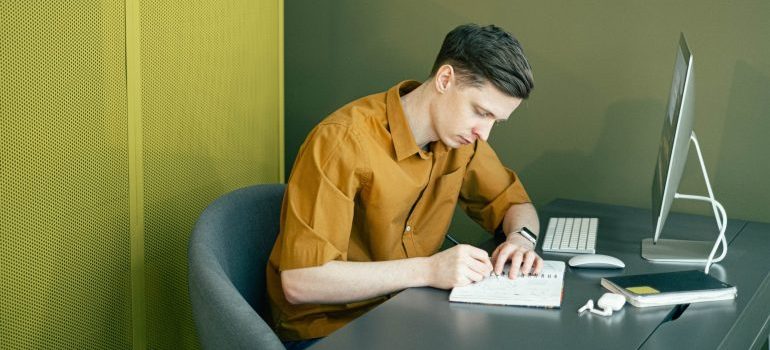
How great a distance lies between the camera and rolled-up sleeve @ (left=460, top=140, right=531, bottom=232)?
221 cm

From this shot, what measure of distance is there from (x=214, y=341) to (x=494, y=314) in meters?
0.49

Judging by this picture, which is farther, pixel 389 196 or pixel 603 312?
pixel 389 196

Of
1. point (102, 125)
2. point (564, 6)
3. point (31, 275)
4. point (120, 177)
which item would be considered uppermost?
point (564, 6)

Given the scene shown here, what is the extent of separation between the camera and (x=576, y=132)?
267 centimetres

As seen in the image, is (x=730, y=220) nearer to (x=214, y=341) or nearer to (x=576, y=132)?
(x=576, y=132)

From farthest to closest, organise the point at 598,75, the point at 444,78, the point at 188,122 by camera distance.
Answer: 1. the point at 598,75
2. the point at 188,122
3. the point at 444,78

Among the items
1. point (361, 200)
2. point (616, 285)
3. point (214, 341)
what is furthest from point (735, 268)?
point (214, 341)

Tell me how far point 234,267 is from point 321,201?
0.79 ft

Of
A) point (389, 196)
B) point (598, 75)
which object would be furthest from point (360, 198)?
point (598, 75)

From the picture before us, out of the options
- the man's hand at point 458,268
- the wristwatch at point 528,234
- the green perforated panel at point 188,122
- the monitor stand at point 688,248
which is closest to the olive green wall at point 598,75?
the green perforated panel at point 188,122

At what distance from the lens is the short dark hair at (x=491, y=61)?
1812 mm

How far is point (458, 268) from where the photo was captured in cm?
167

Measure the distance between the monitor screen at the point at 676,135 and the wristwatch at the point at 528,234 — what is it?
0.89ft

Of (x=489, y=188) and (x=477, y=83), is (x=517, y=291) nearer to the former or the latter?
(x=477, y=83)
